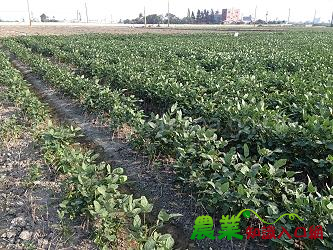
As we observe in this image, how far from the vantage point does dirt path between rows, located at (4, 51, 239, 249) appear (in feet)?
11.0

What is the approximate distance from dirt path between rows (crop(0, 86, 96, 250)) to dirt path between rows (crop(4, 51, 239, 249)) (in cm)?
99

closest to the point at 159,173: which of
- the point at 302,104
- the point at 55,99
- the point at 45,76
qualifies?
the point at 302,104

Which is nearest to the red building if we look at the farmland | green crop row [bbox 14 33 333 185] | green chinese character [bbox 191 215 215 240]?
green crop row [bbox 14 33 333 185]

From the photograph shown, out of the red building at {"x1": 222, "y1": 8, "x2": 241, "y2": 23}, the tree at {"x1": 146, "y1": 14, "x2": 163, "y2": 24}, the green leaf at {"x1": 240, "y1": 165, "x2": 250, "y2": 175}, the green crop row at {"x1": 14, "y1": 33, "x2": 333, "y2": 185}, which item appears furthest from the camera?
the red building at {"x1": 222, "y1": 8, "x2": 241, "y2": 23}

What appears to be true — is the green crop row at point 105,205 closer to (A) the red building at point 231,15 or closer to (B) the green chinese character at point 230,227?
(B) the green chinese character at point 230,227

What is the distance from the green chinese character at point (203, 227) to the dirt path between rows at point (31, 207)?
1.11 metres

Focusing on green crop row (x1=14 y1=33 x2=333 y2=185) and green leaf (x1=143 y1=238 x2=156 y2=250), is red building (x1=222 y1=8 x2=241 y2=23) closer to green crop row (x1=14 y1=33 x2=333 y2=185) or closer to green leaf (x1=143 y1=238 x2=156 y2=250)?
green crop row (x1=14 y1=33 x2=333 y2=185)

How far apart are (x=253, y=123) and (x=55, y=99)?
21.9 feet

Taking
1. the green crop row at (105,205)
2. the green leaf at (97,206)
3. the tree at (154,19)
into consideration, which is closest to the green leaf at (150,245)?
the green crop row at (105,205)

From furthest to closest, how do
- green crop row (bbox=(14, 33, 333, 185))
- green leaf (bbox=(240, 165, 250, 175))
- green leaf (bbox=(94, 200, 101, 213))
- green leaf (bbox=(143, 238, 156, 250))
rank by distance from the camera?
green crop row (bbox=(14, 33, 333, 185))
green leaf (bbox=(240, 165, 250, 175))
green leaf (bbox=(94, 200, 101, 213))
green leaf (bbox=(143, 238, 156, 250))

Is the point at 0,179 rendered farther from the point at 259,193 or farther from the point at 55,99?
the point at 55,99

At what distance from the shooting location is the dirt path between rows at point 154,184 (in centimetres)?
336

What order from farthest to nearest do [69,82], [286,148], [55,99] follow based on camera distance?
[55,99]
[69,82]
[286,148]

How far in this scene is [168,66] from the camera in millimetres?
10359
